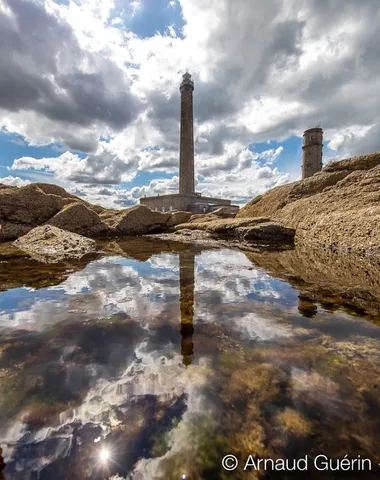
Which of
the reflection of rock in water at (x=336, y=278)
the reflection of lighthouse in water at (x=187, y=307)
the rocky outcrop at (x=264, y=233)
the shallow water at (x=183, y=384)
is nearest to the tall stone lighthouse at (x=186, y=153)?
the rocky outcrop at (x=264, y=233)

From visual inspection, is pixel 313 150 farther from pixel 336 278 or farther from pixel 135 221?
pixel 336 278

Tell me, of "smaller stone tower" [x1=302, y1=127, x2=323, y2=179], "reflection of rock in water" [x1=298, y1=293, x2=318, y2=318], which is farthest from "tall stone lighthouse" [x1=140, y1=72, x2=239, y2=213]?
"reflection of rock in water" [x1=298, y1=293, x2=318, y2=318]

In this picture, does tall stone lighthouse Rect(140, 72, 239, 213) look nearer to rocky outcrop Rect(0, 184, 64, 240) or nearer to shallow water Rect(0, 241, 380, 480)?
rocky outcrop Rect(0, 184, 64, 240)

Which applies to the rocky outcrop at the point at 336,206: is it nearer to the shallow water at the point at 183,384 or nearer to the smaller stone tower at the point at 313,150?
the shallow water at the point at 183,384

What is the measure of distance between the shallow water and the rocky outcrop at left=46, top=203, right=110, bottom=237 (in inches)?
327

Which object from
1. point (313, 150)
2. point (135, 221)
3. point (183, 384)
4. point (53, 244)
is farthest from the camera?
point (313, 150)

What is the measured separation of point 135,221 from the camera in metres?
13.3

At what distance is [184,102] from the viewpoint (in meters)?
39.8

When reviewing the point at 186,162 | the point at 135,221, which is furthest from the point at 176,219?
the point at 186,162

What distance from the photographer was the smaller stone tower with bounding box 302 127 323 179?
32.8 metres

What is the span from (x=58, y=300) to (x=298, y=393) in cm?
272

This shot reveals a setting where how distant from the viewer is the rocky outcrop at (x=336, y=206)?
24.1 ft

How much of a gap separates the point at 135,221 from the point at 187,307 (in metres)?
11.0

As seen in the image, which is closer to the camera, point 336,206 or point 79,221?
point 336,206
